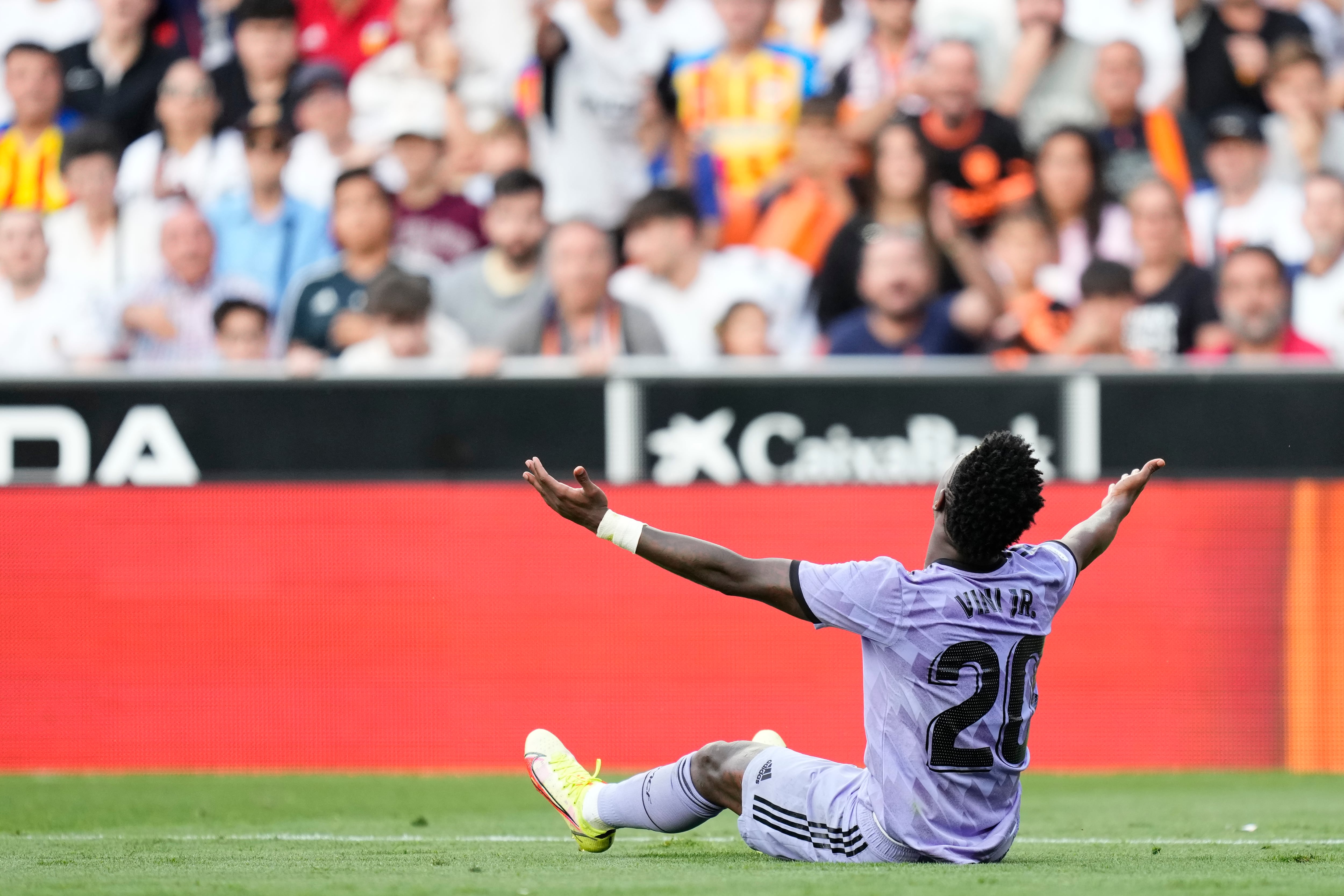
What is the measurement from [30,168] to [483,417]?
499cm

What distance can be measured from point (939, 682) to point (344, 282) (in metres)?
7.82

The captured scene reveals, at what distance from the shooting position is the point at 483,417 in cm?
992

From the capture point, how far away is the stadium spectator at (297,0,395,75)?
1285 centimetres

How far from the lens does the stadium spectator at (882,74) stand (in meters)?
12.2

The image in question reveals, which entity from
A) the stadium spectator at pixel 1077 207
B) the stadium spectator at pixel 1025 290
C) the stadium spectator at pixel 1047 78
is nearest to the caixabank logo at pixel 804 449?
the stadium spectator at pixel 1025 290

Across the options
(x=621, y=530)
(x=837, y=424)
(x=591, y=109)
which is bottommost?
(x=837, y=424)

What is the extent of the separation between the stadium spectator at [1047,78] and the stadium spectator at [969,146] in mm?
236

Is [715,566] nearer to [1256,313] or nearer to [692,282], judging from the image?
[692,282]

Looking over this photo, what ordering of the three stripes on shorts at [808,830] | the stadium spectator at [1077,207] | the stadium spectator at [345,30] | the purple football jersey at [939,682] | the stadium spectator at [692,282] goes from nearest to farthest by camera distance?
the purple football jersey at [939,682], the three stripes on shorts at [808,830], the stadium spectator at [692,282], the stadium spectator at [1077,207], the stadium spectator at [345,30]

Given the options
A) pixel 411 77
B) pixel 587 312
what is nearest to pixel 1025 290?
pixel 587 312

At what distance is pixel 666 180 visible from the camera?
40.4 ft

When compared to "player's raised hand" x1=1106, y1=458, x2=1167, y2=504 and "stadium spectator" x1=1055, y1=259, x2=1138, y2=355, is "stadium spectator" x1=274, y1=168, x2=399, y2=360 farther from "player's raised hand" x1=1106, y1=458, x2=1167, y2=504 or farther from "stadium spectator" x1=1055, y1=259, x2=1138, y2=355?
"player's raised hand" x1=1106, y1=458, x2=1167, y2=504

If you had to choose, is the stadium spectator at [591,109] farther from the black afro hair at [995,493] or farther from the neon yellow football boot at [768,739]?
the black afro hair at [995,493]

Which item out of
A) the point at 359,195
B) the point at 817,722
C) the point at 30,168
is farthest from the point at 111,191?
the point at 817,722
